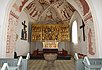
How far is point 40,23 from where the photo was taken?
711 inches

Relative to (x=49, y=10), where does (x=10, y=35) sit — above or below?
below

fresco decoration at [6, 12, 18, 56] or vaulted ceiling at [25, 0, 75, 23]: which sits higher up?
vaulted ceiling at [25, 0, 75, 23]

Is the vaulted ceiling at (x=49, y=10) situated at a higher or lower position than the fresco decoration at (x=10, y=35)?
higher

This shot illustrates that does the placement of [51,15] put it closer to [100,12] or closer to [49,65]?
[49,65]

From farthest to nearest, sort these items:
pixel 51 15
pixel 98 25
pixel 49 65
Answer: pixel 51 15
pixel 49 65
pixel 98 25

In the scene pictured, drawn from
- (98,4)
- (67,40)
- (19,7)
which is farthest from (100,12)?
(67,40)

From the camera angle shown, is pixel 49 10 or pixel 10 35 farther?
pixel 49 10

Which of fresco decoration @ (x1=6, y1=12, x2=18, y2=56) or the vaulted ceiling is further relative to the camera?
the vaulted ceiling

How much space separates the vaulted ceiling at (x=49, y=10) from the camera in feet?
50.0

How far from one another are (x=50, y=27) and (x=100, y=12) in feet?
37.0

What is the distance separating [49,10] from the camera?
708 inches

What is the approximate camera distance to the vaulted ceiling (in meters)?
15.2

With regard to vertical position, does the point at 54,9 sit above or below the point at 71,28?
above

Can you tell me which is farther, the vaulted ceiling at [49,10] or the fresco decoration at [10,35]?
the vaulted ceiling at [49,10]
